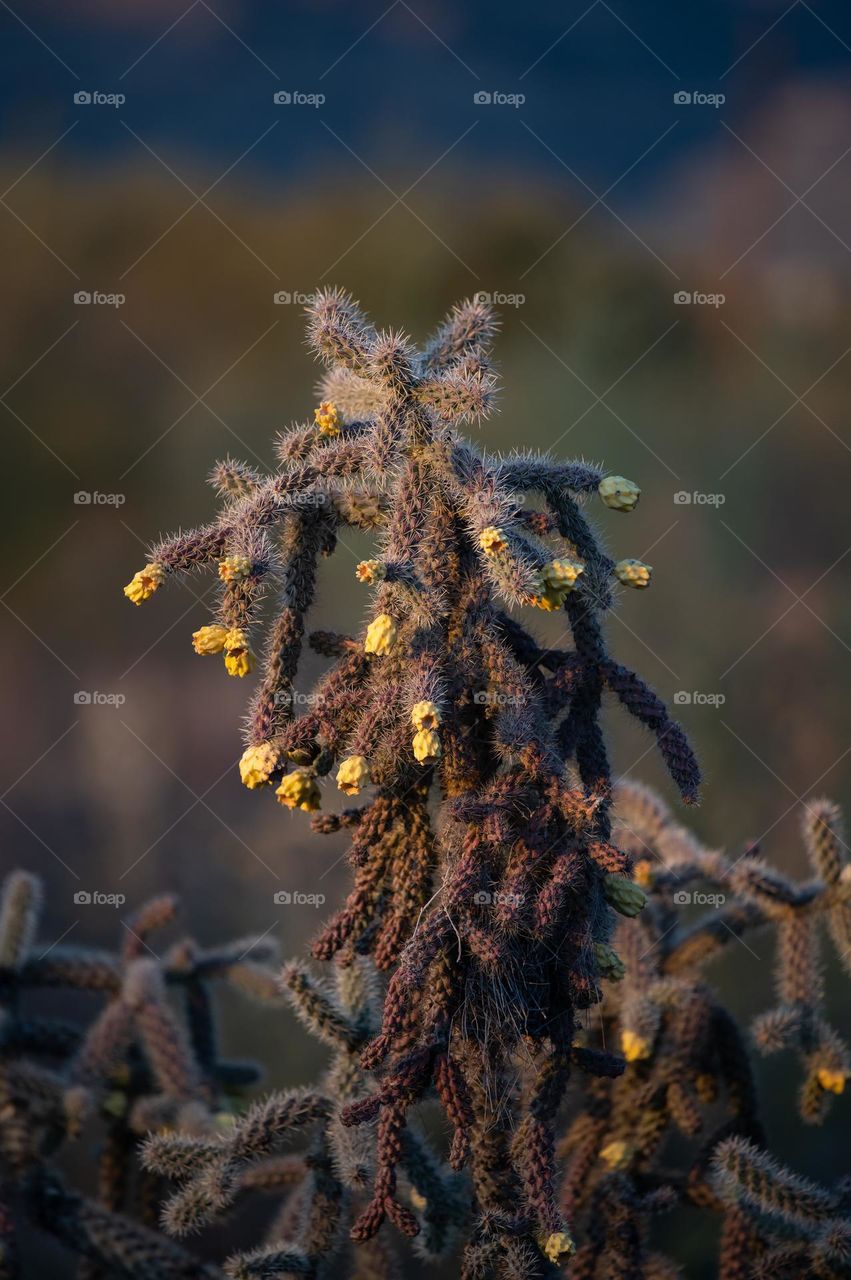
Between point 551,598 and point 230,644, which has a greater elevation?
point 551,598

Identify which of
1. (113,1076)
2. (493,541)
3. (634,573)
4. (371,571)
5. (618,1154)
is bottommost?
(113,1076)

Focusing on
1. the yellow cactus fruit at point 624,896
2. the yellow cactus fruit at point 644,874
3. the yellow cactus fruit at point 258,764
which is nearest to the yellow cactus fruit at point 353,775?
the yellow cactus fruit at point 258,764

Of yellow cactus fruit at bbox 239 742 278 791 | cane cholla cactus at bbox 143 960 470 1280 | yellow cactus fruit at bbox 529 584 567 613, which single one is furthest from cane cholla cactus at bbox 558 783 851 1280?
yellow cactus fruit at bbox 239 742 278 791

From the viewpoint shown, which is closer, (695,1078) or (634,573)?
(634,573)

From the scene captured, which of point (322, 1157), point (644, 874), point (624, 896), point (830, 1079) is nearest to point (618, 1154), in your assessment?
point (830, 1079)

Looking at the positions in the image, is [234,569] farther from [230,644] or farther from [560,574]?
[560,574]

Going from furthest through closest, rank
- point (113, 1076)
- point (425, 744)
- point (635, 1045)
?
point (113, 1076), point (635, 1045), point (425, 744)

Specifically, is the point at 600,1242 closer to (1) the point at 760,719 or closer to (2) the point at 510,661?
(2) the point at 510,661
